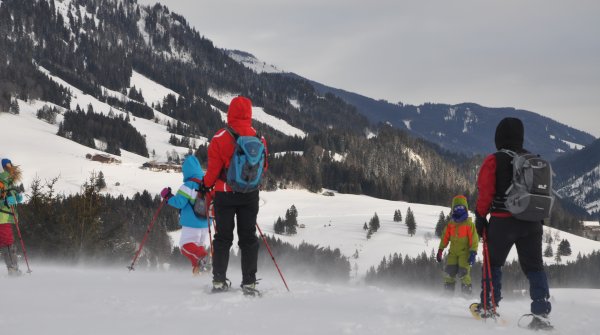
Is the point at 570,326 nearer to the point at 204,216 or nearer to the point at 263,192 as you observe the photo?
the point at 204,216

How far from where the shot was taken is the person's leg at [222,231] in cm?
605

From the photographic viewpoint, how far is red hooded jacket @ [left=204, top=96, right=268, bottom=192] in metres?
5.93

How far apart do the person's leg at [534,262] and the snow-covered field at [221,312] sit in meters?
0.37

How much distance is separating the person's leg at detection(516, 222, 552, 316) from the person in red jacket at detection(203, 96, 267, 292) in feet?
10.5

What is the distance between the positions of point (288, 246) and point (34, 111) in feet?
388

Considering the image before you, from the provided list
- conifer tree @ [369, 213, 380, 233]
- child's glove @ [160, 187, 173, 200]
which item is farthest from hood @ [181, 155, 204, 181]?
conifer tree @ [369, 213, 380, 233]

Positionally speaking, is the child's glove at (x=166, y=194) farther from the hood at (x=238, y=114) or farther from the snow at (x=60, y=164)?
the snow at (x=60, y=164)

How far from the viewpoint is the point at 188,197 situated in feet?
28.2

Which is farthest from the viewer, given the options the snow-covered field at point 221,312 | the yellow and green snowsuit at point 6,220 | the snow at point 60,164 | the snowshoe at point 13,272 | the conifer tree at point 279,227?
the snow at point 60,164

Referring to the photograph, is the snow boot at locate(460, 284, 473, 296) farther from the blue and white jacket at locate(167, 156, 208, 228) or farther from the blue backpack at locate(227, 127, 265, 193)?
the blue backpack at locate(227, 127, 265, 193)

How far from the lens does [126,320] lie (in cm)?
454

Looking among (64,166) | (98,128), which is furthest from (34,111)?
(64,166)

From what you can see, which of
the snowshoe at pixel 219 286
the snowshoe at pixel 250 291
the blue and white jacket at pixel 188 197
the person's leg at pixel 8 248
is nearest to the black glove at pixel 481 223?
the snowshoe at pixel 250 291

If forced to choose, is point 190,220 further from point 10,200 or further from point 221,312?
point 221,312
